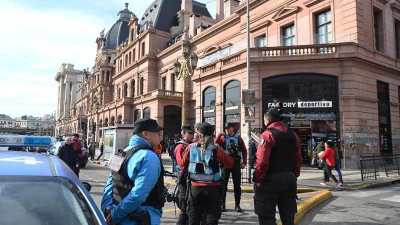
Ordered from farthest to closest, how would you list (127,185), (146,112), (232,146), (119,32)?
1. (119,32)
2. (146,112)
3. (232,146)
4. (127,185)

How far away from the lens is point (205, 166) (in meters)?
4.43

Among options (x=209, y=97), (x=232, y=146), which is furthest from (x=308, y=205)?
(x=209, y=97)

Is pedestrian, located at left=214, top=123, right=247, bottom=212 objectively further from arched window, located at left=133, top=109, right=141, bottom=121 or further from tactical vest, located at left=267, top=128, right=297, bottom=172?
arched window, located at left=133, top=109, right=141, bottom=121

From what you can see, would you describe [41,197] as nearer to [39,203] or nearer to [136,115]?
[39,203]

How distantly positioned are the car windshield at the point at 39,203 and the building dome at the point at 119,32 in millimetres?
62637

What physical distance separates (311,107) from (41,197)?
1774 cm

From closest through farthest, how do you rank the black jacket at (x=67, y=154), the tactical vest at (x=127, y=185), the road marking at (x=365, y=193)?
the tactical vest at (x=127, y=185)
the black jacket at (x=67, y=154)
the road marking at (x=365, y=193)

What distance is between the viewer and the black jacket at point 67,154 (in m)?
8.85

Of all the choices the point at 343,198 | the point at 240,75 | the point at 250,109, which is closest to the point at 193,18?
the point at 240,75

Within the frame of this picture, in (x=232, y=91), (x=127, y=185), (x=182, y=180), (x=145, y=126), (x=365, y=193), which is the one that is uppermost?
(x=232, y=91)

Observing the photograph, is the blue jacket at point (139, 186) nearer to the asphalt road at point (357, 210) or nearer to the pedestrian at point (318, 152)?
the asphalt road at point (357, 210)

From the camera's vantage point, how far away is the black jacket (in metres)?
8.85

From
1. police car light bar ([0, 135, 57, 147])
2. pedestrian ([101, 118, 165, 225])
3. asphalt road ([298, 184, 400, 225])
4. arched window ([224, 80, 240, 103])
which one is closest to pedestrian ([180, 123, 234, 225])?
pedestrian ([101, 118, 165, 225])

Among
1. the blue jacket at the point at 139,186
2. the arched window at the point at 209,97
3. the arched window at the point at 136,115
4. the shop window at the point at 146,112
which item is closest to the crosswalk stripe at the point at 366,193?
the blue jacket at the point at 139,186
